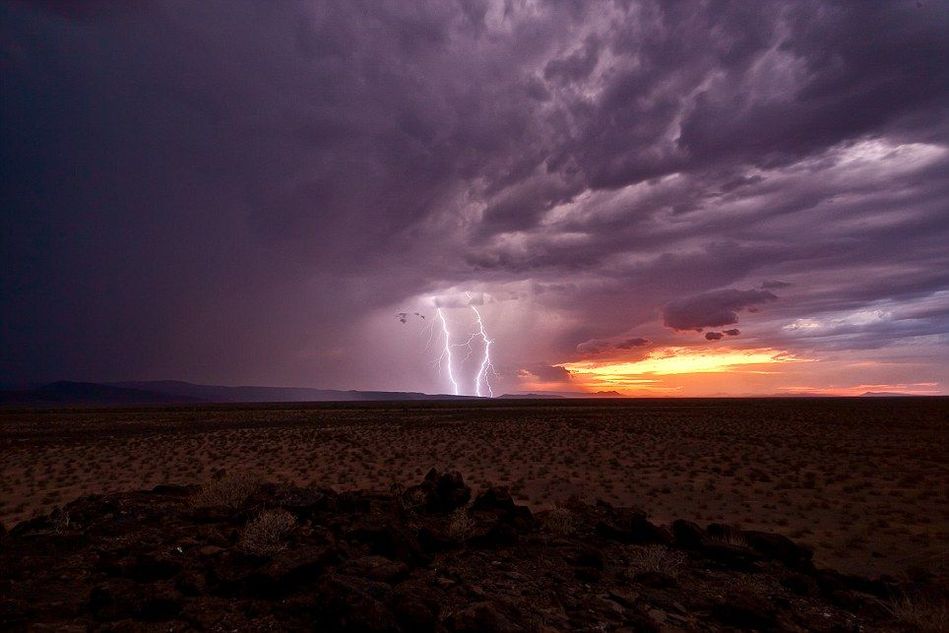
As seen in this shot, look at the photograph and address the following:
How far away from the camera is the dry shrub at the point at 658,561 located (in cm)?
864

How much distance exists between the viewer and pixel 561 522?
1078 centimetres

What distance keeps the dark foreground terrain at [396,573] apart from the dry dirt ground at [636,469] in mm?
3627

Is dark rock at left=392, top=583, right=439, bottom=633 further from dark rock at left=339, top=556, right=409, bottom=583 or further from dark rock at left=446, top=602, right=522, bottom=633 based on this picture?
dark rock at left=339, top=556, right=409, bottom=583

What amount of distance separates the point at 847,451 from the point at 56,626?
3529cm

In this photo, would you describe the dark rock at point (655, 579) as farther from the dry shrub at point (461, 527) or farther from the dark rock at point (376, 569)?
the dark rock at point (376, 569)

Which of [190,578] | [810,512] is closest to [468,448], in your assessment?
[810,512]

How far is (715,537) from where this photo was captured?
10.9 m

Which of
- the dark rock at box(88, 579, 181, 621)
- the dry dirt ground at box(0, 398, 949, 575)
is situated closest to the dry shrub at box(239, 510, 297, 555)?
the dark rock at box(88, 579, 181, 621)

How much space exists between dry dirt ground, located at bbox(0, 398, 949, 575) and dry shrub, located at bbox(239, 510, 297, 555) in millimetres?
9924

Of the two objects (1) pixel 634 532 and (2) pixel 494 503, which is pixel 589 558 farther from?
(2) pixel 494 503

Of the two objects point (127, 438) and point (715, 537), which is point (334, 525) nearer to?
point (715, 537)

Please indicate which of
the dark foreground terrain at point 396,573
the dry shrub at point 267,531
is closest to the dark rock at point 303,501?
the dark foreground terrain at point 396,573

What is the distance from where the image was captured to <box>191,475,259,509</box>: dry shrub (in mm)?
10242

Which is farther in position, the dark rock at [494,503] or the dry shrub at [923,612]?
the dark rock at [494,503]
